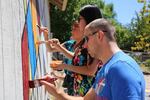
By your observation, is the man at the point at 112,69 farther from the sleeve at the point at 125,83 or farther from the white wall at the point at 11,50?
the white wall at the point at 11,50

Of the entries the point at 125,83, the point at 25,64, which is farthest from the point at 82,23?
the point at 125,83

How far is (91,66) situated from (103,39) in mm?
1436

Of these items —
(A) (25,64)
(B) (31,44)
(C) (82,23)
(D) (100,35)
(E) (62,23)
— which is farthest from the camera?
(E) (62,23)

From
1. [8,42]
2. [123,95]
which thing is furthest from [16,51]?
[123,95]

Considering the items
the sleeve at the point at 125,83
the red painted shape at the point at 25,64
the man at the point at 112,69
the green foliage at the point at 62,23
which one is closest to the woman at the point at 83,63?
the red painted shape at the point at 25,64

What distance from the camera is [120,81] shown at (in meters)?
2.48

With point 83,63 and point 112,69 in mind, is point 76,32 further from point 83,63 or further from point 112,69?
point 112,69

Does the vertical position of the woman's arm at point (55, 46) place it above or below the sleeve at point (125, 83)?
above

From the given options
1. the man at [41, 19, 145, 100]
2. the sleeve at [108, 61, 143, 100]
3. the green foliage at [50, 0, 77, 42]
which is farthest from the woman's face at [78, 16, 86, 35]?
the green foliage at [50, 0, 77, 42]

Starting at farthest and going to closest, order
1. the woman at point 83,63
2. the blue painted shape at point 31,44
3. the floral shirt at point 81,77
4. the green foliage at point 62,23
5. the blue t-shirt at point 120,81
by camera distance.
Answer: the green foliage at point 62,23
the floral shirt at point 81,77
the woman at point 83,63
the blue painted shape at point 31,44
the blue t-shirt at point 120,81

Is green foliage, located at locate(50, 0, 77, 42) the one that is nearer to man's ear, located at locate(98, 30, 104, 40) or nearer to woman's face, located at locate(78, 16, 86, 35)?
woman's face, located at locate(78, 16, 86, 35)

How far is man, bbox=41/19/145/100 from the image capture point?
2.48 meters

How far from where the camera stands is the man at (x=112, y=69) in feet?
8.15

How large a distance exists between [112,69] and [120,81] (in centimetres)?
11
